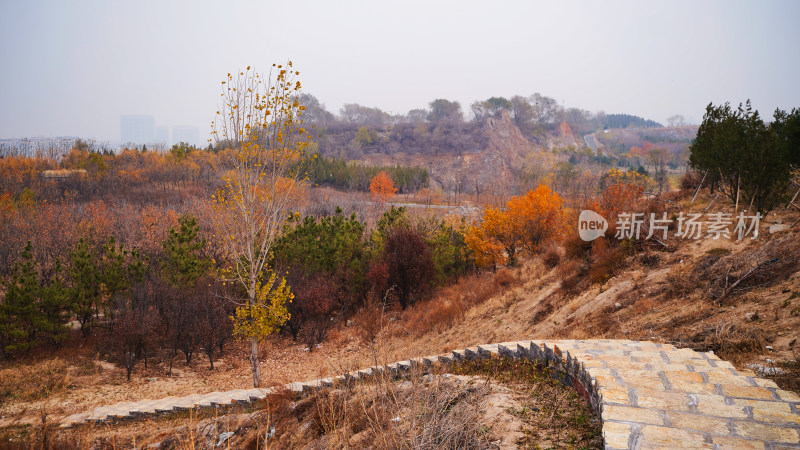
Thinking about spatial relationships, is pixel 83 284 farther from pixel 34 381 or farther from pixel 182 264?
pixel 34 381

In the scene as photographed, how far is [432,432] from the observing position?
465 cm

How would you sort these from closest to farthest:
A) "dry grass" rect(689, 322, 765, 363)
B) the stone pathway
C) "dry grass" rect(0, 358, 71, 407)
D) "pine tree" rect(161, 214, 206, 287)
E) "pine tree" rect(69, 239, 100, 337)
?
1. the stone pathway
2. "dry grass" rect(689, 322, 765, 363)
3. "dry grass" rect(0, 358, 71, 407)
4. "pine tree" rect(69, 239, 100, 337)
5. "pine tree" rect(161, 214, 206, 287)

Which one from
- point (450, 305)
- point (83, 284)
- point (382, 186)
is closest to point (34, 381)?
point (83, 284)

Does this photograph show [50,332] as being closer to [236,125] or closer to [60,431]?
[60,431]

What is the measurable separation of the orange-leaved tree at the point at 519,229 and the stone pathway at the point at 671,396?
1700 centimetres

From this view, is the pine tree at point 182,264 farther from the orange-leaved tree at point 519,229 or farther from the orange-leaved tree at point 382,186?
the orange-leaved tree at point 382,186

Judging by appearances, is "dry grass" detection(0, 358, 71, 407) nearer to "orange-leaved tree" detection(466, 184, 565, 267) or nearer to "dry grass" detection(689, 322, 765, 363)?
"dry grass" detection(689, 322, 765, 363)

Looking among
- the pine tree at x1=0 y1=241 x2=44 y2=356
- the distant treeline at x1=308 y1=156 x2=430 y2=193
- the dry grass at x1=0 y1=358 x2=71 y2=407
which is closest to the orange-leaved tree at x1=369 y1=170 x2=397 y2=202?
the distant treeline at x1=308 y1=156 x2=430 y2=193

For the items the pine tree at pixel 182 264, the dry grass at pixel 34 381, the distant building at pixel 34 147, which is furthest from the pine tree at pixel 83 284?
the distant building at pixel 34 147

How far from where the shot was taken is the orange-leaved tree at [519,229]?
24.2 metres

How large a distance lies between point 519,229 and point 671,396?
782 inches

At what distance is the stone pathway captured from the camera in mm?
4172

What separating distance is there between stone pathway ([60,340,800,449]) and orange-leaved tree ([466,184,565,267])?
16998 millimetres

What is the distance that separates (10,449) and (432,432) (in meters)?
9.22
